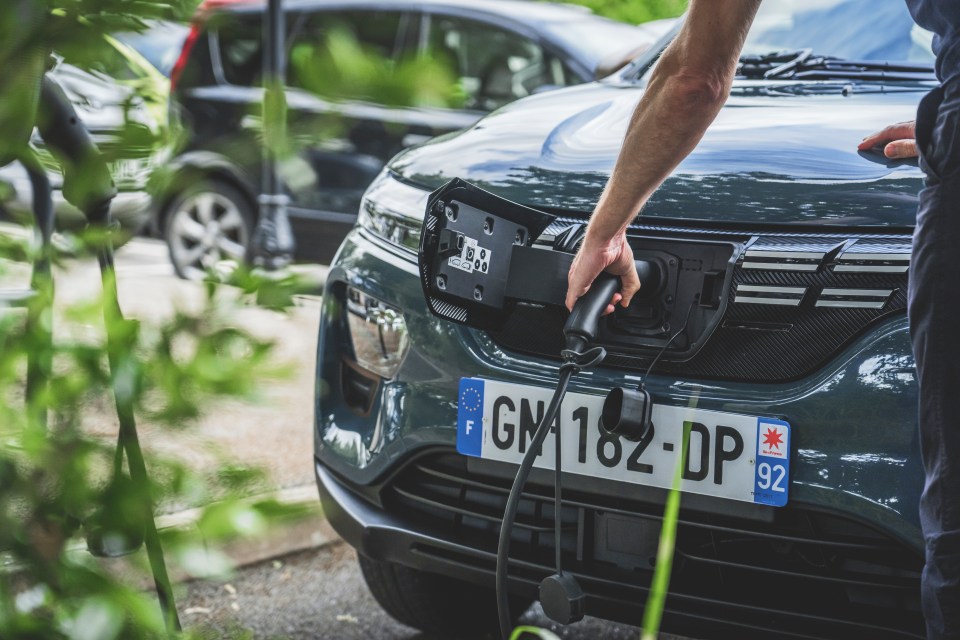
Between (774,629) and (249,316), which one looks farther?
(774,629)

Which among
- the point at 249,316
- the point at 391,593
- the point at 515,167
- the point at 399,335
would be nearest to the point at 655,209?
the point at 515,167

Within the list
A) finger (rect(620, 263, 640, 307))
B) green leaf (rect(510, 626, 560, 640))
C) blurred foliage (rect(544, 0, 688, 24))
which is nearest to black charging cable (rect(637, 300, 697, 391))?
finger (rect(620, 263, 640, 307))

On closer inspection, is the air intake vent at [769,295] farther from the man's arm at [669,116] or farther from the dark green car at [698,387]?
the man's arm at [669,116]

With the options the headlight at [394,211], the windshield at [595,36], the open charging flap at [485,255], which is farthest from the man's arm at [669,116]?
the windshield at [595,36]

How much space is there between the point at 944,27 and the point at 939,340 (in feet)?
1.34

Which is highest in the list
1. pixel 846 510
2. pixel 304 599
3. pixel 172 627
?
pixel 172 627

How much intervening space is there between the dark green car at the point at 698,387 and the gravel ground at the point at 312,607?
589 mm

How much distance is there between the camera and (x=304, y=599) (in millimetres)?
3207

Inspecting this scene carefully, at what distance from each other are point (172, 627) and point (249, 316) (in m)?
0.22

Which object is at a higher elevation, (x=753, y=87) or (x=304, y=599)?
(x=753, y=87)

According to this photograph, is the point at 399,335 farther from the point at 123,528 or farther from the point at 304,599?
the point at 123,528

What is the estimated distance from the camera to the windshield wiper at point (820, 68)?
8.82 feet

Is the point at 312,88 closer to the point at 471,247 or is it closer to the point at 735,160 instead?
the point at 471,247

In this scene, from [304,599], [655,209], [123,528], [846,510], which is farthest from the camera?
[304,599]
